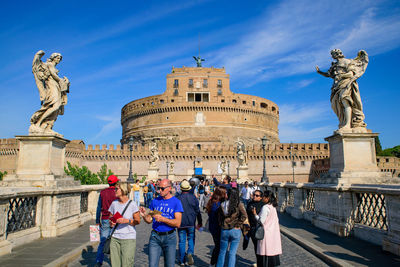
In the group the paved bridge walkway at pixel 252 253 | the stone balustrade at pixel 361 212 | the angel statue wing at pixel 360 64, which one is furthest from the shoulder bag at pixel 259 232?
the angel statue wing at pixel 360 64

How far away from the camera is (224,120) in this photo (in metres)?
58.8

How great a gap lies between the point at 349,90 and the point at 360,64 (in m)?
0.66

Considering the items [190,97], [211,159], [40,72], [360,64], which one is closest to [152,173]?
[40,72]

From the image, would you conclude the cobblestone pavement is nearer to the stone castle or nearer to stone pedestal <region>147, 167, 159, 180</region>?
stone pedestal <region>147, 167, 159, 180</region>

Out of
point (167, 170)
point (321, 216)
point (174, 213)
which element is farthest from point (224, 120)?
point (174, 213)

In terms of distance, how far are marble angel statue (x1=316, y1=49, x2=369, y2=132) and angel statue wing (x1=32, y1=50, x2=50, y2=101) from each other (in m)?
6.58

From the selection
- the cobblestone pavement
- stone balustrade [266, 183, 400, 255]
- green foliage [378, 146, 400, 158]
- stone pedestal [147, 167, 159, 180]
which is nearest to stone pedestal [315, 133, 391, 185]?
stone balustrade [266, 183, 400, 255]

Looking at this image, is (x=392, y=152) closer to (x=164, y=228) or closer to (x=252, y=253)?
(x=252, y=253)

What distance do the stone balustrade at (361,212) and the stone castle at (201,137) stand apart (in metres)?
39.3

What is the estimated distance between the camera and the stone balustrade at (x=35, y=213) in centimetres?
500

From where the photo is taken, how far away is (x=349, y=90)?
6945 mm

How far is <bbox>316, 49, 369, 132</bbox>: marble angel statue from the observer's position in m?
6.95

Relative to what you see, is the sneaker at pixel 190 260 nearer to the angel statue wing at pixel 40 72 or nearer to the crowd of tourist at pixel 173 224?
the crowd of tourist at pixel 173 224

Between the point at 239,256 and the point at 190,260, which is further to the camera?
the point at 239,256
